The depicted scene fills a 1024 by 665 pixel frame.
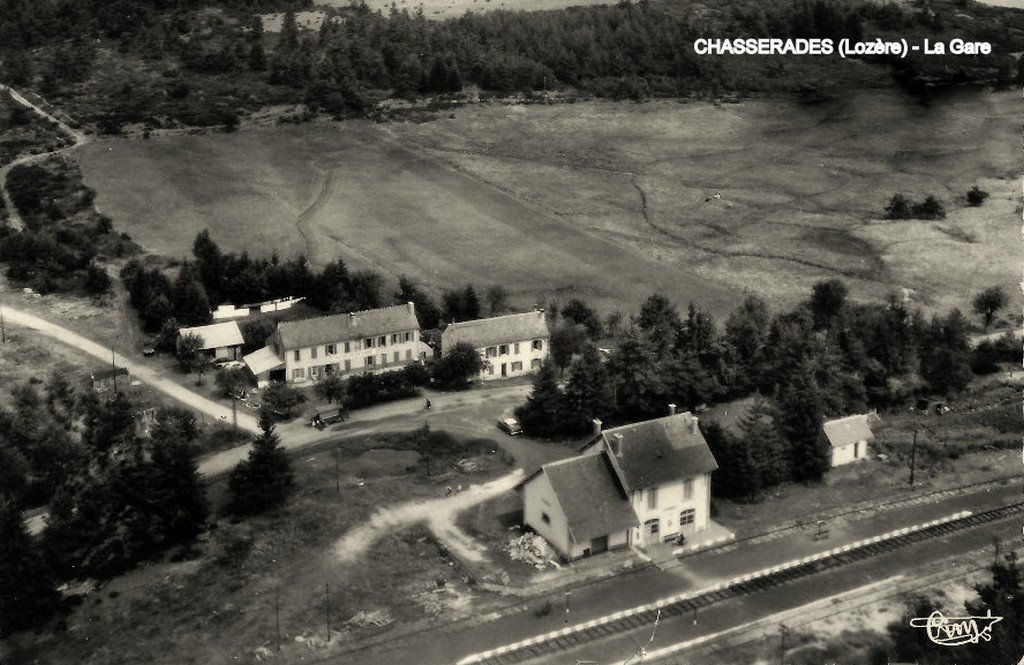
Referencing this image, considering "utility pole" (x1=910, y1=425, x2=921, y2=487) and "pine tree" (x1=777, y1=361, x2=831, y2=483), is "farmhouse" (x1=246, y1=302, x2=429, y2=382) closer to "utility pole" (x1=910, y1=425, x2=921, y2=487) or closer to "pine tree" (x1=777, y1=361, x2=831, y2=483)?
"pine tree" (x1=777, y1=361, x2=831, y2=483)

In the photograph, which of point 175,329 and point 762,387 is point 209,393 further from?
point 762,387

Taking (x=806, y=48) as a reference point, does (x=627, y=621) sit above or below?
below

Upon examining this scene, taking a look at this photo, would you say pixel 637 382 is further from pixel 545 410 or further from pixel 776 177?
pixel 776 177

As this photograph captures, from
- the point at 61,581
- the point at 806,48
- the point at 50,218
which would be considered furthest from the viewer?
the point at 806,48

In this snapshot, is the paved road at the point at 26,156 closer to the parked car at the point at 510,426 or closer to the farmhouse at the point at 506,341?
the farmhouse at the point at 506,341

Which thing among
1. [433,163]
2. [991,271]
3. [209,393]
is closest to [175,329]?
[209,393]

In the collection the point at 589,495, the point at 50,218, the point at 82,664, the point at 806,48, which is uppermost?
the point at 806,48
